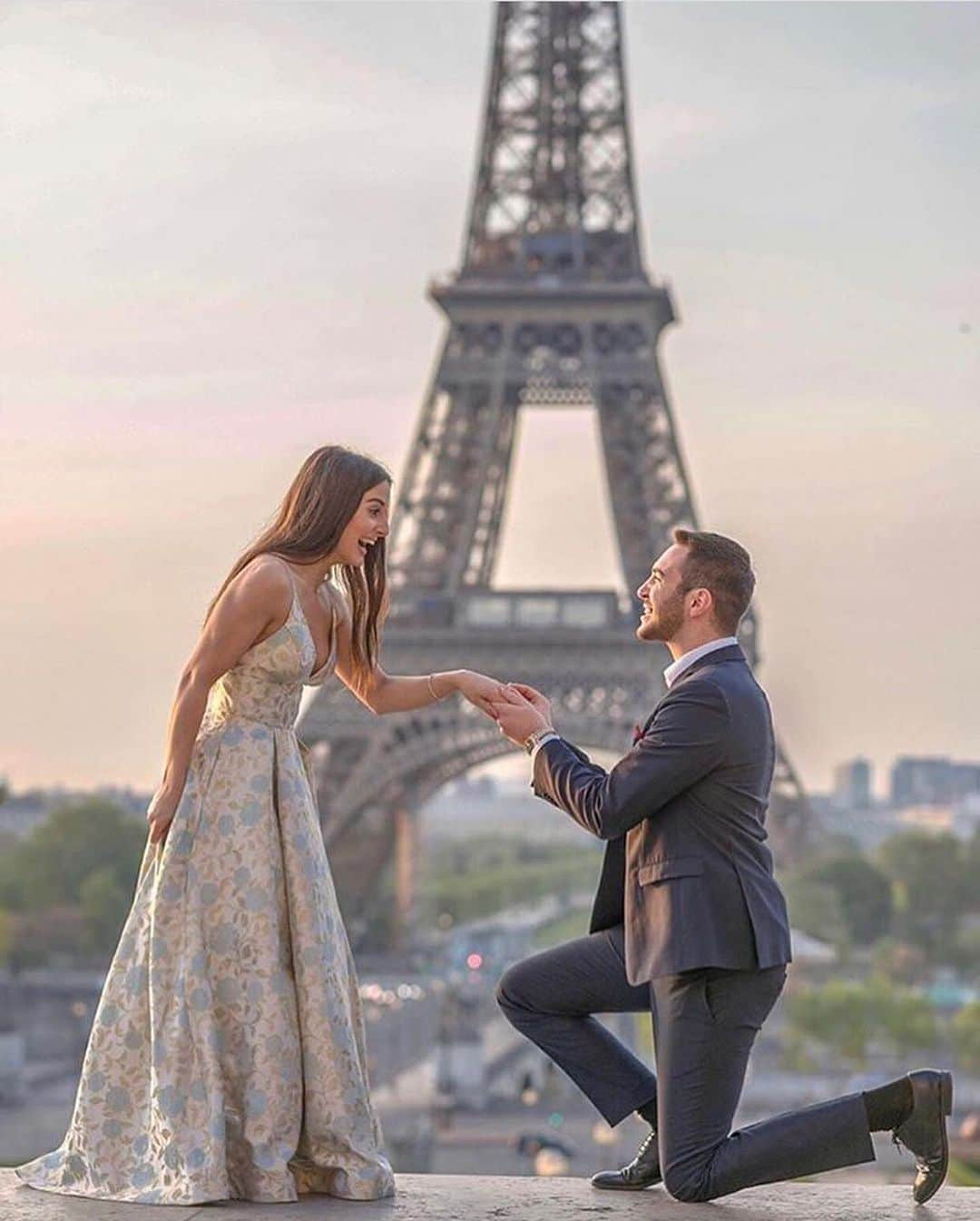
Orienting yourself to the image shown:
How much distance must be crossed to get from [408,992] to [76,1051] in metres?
7.40

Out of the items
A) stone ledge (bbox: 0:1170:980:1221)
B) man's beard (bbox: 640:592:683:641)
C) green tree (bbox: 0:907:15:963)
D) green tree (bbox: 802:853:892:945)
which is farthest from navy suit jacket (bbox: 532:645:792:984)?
green tree (bbox: 802:853:892:945)

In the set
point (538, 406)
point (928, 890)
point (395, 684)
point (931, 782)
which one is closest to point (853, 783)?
point (931, 782)

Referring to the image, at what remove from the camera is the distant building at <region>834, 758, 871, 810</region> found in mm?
154750

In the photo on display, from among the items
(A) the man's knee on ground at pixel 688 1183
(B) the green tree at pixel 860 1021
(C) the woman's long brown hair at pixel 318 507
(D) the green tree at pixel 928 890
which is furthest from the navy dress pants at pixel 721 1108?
(D) the green tree at pixel 928 890

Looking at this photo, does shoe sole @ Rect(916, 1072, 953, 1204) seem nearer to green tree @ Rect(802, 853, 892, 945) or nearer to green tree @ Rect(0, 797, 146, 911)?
green tree @ Rect(0, 797, 146, 911)

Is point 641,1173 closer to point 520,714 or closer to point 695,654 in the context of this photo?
point 520,714

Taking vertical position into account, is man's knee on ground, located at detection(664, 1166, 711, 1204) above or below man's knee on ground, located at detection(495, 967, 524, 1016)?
below

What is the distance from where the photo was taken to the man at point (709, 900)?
6.62 meters

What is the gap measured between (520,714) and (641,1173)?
1202mm

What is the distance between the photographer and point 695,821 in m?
6.70

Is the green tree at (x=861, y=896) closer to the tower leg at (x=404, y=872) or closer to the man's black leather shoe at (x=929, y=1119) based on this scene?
the tower leg at (x=404, y=872)

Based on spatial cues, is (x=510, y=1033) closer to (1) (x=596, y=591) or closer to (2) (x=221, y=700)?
(1) (x=596, y=591)

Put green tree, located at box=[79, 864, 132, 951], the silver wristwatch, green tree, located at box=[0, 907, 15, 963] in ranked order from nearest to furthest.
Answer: the silver wristwatch → green tree, located at box=[0, 907, 15, 963] → green tree, located at box=[79, 864, 132, 951]

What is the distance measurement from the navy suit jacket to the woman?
64cm
